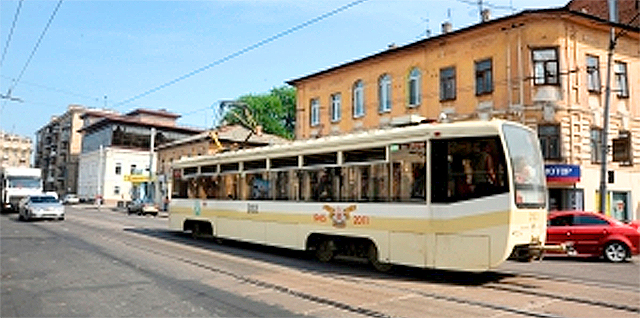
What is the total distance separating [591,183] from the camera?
69.7ft

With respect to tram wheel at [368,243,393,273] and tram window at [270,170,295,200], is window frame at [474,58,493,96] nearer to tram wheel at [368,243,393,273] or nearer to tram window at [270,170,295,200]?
tram window at [270,170,295,200]

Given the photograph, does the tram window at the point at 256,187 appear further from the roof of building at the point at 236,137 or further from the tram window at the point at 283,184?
the roof of building at the point at 236,137

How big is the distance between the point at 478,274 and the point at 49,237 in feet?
45.2

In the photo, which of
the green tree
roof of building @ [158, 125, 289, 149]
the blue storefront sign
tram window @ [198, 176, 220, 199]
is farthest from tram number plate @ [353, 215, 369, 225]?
the green tree

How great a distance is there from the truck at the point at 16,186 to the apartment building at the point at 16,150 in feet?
290

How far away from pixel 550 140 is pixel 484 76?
4.07m

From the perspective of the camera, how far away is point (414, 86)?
25750 millimetres

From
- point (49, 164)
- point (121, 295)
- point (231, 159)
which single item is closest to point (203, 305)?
point (121, 295)

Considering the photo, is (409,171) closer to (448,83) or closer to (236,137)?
(448,83)

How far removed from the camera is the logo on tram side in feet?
33.8

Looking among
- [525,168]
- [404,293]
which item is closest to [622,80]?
[525,168]

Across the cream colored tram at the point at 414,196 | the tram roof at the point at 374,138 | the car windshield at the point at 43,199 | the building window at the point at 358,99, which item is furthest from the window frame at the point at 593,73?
the car windshield at the point at 43,199

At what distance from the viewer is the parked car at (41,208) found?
24.8 m

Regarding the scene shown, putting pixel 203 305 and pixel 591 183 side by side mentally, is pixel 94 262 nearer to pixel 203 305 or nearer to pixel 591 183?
pixel 203 305
